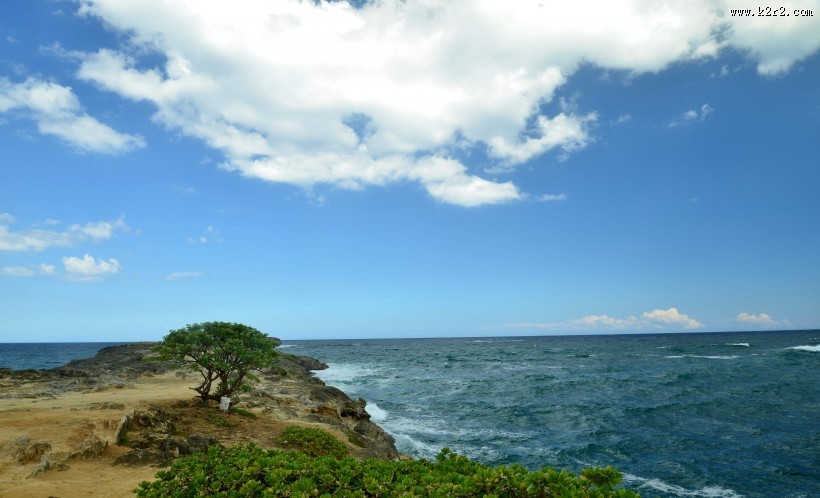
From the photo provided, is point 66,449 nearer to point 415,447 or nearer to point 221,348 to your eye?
point 221,348

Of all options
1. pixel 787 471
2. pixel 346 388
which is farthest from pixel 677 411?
pixel 346 388

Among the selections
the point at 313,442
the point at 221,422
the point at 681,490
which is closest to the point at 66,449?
the point at 221,422

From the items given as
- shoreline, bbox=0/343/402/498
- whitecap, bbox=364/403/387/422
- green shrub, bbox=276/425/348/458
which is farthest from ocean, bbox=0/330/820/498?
green shrub, bbox=276/425/348/458

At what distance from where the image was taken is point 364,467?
6.17m

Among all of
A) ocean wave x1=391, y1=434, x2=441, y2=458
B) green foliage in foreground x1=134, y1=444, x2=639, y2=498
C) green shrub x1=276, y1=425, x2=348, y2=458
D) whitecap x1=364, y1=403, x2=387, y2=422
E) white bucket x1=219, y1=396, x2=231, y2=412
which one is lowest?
whitecap x1=364, y1=403, x2=387, y2=422

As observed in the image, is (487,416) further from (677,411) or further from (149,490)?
(149,490)

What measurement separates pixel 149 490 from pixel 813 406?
38.9 metres

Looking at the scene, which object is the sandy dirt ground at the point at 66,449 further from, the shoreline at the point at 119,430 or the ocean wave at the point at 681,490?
the ocean wave at the point at 681,490

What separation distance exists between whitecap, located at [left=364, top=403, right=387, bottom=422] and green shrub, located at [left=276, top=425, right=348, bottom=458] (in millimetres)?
12572

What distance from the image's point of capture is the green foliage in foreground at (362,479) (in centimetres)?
469

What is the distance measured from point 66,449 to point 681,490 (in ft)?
67.9

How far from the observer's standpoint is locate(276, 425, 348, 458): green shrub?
15.4 meters

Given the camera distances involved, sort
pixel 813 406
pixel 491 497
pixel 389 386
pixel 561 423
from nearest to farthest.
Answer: pixel 491 497, pixel 561 423, pixel 813 406, pixel 389 386

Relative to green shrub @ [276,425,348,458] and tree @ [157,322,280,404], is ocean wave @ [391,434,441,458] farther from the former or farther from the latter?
tree @ [157,322,280,404]
